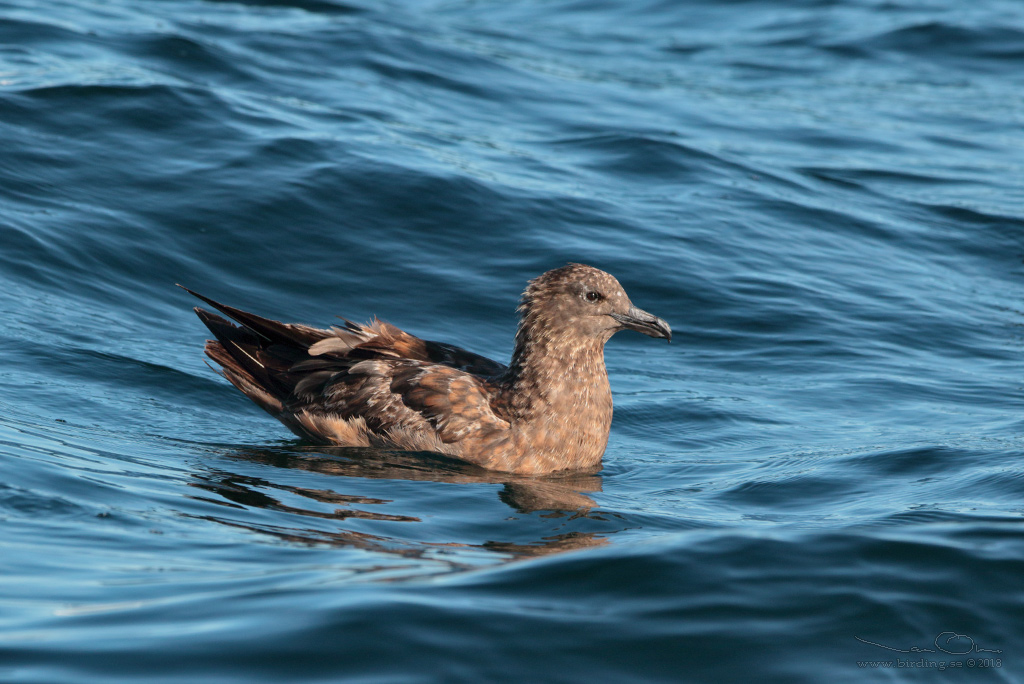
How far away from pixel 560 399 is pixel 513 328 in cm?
295

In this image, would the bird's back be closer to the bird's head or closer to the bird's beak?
the bird's head

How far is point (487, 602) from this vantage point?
13.7 feet

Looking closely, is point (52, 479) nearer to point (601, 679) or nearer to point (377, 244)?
point (601, 679)

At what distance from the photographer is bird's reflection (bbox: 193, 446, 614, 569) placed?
5.18 m

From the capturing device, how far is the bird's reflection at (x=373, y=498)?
5.18m

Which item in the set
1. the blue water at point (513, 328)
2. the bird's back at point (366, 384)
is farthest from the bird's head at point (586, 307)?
the blue water at point (513, 328)

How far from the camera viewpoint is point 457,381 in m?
7.13

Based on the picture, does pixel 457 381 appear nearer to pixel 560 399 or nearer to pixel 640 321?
pixel 560 399

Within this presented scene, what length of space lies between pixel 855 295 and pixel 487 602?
24.6ft
